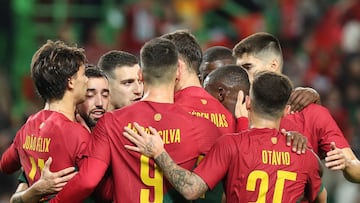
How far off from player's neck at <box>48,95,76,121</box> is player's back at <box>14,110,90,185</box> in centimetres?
5

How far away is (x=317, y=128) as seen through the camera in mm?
6477

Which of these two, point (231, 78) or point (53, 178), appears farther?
point (231, 78)

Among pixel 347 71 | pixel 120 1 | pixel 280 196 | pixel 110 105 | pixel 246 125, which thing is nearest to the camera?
pixel 280 196

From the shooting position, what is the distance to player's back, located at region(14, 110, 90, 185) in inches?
230

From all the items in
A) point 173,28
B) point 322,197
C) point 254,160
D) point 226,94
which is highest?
point 173,28

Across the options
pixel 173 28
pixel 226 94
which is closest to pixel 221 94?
pixel 226 94

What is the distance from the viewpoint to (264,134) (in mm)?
5770

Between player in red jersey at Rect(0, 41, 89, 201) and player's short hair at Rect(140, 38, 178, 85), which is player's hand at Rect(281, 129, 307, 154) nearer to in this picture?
player's short hair at Rect(140, 38, 178, 85)

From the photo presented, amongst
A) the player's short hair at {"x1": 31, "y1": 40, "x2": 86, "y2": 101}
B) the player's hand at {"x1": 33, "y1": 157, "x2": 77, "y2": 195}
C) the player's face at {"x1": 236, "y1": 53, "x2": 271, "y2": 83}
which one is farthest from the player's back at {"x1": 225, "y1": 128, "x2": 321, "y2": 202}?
the player's face at {"x1": 236, "y1": 53, "x2": 271, "y2": 83}

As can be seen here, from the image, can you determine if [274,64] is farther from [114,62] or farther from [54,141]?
[54,141]

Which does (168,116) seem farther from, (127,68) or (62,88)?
(127,68)

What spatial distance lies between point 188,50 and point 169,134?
84 centimetres

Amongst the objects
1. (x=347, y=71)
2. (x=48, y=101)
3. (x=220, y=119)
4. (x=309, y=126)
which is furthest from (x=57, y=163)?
(x=347, y=71)

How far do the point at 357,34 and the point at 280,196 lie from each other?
754cm
